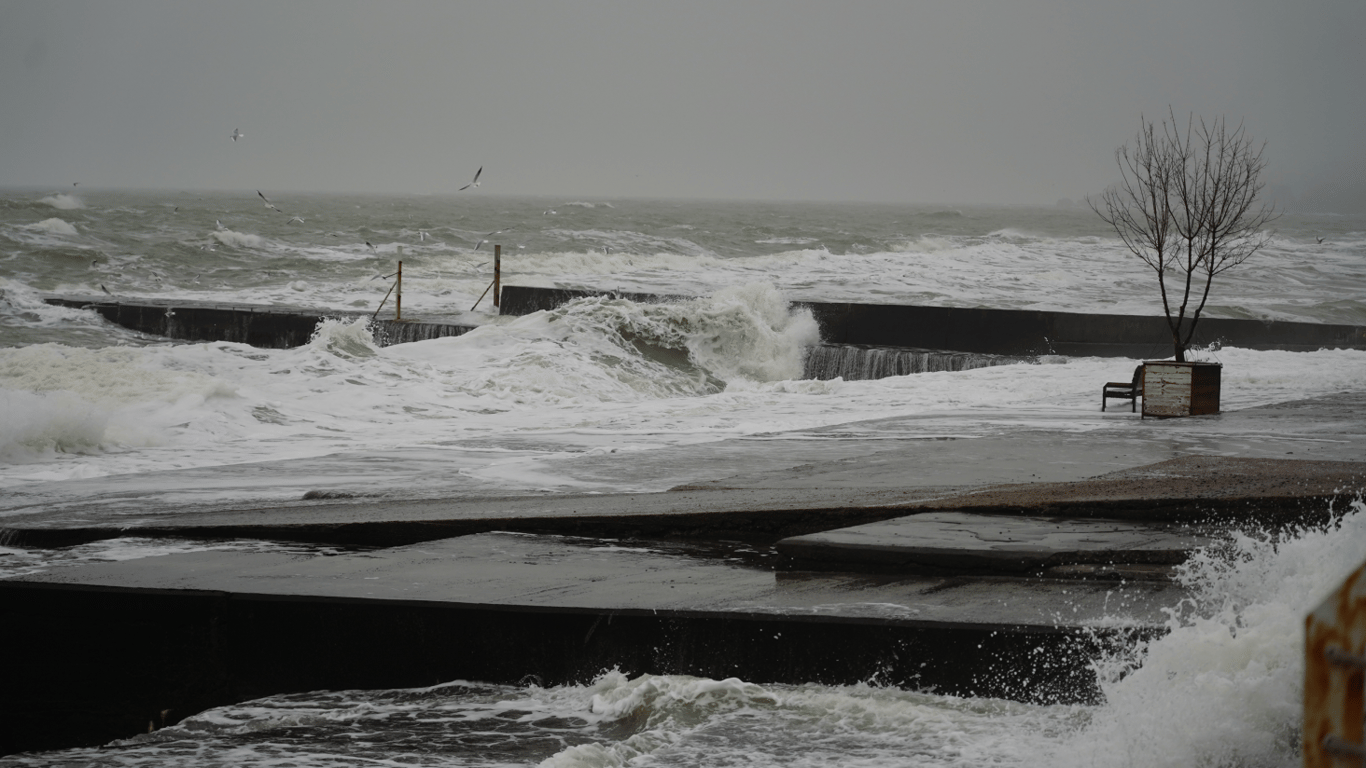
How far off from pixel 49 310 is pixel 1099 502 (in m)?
25.6

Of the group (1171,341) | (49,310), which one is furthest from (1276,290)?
(49,310)

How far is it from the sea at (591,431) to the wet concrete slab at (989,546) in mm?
338

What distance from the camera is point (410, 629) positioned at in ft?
14.7

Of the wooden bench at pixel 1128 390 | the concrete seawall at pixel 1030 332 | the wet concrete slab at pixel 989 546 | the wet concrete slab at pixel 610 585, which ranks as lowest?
the wet concrete slab at pixel 610 585

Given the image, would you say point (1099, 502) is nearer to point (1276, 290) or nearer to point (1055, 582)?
point (1055, 582)

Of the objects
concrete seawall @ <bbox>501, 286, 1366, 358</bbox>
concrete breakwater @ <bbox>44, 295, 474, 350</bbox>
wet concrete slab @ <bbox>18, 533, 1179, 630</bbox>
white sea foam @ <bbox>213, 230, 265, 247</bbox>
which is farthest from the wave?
white sea foam @ <bbox>213, 230, 265, 247</bbox>

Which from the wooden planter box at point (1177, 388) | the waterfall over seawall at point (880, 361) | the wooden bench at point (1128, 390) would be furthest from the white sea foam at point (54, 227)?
the wooden planter box at point (1177, 388)

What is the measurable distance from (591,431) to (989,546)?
7.42 m

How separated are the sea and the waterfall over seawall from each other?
513 millimetres

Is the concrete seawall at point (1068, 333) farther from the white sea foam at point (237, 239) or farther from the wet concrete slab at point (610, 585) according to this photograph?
the white sea foam at point (237, 239)

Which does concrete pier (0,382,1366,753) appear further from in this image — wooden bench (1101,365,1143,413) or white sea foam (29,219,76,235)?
white sea foam (29,219,76,235)

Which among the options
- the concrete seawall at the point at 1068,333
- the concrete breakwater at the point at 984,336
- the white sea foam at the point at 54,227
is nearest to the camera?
the concrete breakwater at the point at 984,336

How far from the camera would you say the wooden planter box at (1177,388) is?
442 inches

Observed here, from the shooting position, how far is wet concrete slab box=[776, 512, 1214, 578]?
4.65 meters
